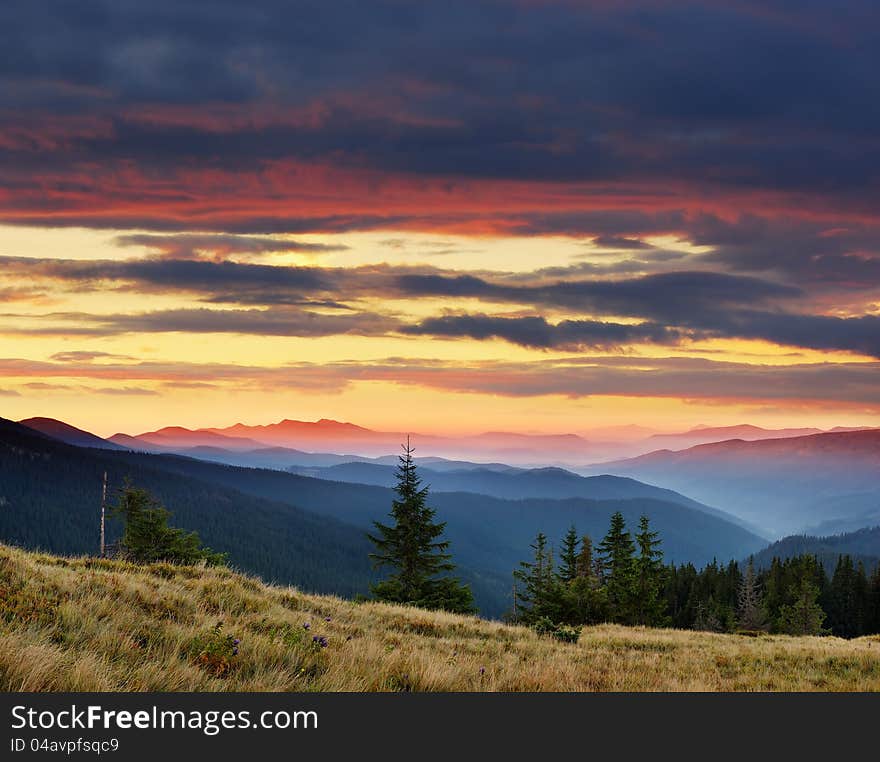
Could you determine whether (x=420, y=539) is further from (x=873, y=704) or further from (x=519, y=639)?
(x=873, y=704)

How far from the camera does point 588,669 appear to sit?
11.1m

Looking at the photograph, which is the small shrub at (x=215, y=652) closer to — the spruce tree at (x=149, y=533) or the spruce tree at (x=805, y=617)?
the spruce tree at (x=149, y=533)

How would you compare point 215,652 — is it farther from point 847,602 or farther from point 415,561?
point 847,602

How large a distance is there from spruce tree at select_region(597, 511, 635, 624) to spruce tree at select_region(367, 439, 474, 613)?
21.4m

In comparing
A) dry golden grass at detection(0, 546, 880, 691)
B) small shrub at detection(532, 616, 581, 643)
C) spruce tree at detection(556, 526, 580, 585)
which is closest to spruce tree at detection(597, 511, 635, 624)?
spruce tree at detection(556, 526, 580, 585)

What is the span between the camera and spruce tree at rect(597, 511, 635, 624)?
188 feet

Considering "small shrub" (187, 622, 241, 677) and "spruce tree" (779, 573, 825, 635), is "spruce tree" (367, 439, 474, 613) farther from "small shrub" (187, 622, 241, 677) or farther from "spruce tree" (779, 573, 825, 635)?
"spruce tree" (779, 573, 825, 635)

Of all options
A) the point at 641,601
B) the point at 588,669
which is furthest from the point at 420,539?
the point at 588,669

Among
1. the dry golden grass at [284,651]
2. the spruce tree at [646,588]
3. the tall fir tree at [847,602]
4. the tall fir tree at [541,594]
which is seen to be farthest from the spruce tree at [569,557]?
the tall fir tree at [847,602]

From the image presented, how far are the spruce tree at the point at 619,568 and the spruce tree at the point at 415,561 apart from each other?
70.2 feet

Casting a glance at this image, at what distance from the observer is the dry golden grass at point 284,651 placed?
7.61 m

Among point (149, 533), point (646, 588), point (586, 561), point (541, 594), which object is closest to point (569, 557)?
point (586, 561)

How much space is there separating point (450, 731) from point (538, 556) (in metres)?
53.4

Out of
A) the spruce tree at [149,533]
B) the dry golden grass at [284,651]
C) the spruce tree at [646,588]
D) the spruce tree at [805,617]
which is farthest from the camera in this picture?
the spruce tree at [805,617]
